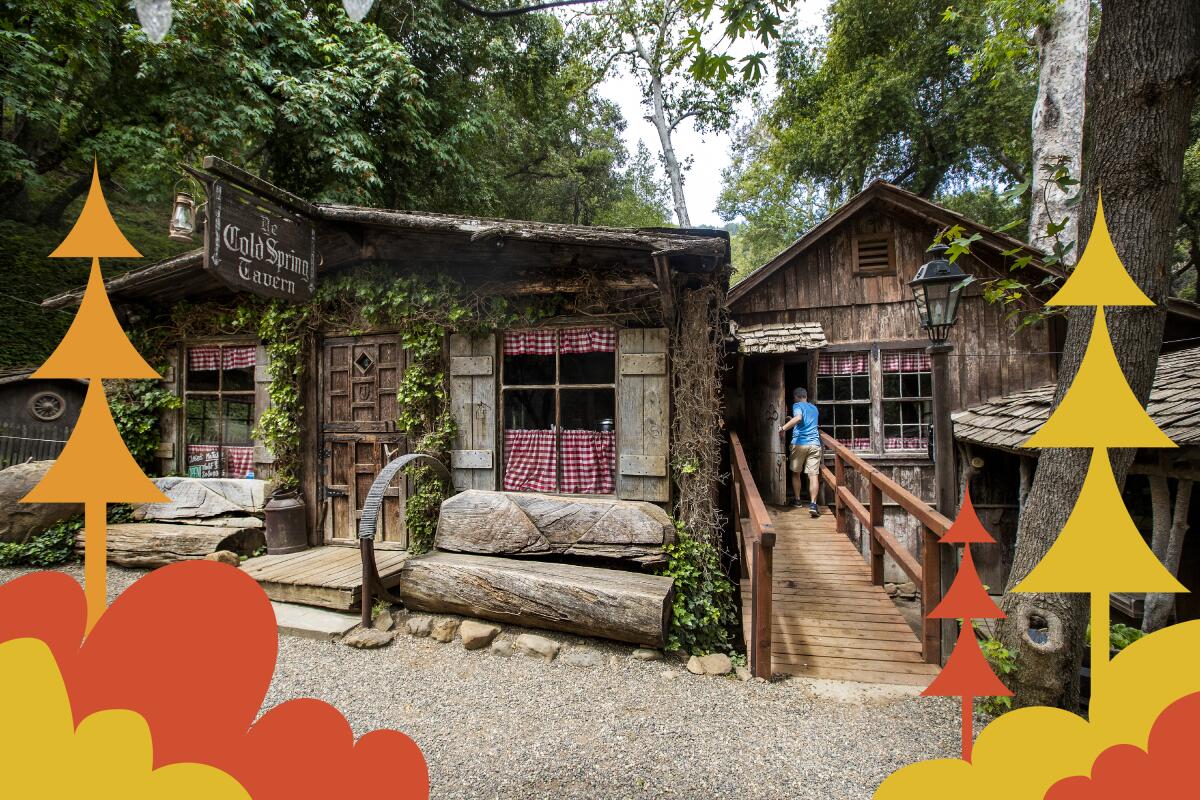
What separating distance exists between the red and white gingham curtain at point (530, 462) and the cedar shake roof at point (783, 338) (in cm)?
321

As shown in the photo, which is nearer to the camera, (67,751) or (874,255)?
(67,751)

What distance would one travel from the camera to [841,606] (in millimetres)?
4250

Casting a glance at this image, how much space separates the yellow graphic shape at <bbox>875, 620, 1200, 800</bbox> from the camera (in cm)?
61

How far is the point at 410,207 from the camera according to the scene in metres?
10.3

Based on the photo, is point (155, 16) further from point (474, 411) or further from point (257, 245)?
point (474, 411)

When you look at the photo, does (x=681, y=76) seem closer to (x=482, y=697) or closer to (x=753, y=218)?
(x=753, y=218)

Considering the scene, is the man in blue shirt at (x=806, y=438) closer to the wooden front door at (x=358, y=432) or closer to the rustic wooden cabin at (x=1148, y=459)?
the rustic wooden cabin at (x=1148, y=459)

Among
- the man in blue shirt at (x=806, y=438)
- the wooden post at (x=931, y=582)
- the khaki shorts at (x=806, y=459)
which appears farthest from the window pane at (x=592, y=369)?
the wooden post at (x=931, y=582)

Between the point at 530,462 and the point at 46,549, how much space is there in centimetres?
575

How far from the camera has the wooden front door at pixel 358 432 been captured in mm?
5750

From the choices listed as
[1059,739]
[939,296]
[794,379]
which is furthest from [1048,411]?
[1059,739]

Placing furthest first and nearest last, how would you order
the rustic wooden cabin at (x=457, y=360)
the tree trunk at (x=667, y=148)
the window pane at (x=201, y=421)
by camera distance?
the tree trunk at (x=667, y=148) < the window pane at (x=201, y=421) < the rustic wooden cabin at (x=457, y=360)

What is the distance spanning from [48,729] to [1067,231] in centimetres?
1128

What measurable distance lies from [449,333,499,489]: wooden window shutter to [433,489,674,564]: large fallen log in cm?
55
